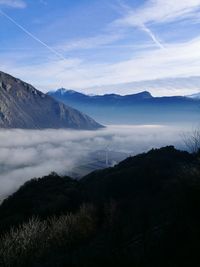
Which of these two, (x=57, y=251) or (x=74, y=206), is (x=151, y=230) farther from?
(x=74, y=206)

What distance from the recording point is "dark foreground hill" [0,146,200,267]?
2497 centimetres

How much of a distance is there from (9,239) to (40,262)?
279 inches

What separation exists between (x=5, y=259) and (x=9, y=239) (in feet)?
17.2

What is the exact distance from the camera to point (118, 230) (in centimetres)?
3300

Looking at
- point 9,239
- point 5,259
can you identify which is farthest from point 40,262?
point 9,239

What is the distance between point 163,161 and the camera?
9419 cm

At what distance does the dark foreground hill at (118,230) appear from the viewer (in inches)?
983

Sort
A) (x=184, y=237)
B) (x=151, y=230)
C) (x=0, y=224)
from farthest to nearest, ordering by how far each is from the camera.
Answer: (x=0, y=224)
(x=151, y=230)
(x=184, y=237)

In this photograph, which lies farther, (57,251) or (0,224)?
(0,224)

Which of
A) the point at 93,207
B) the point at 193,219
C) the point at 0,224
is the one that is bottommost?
the point at 0,224

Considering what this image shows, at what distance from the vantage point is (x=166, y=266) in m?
22.6

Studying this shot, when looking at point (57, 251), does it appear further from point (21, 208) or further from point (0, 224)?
point (21, 208)

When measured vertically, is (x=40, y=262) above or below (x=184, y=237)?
below

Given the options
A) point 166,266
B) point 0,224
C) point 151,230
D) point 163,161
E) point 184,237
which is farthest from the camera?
point 163,161
